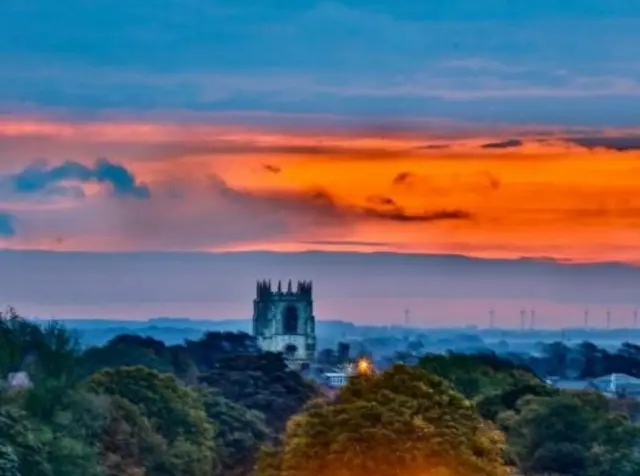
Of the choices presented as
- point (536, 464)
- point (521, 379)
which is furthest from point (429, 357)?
point (536, 464)

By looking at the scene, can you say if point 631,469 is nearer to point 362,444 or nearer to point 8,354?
point 362,444

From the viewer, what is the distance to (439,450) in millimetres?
82625

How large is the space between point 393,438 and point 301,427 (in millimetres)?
4395

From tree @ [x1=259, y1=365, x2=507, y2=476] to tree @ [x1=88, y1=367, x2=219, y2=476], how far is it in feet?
65.8

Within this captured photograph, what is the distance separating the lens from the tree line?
83.2 m

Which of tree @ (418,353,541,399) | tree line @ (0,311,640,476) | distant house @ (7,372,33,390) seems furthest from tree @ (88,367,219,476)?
tree @ (418,353,541,399)

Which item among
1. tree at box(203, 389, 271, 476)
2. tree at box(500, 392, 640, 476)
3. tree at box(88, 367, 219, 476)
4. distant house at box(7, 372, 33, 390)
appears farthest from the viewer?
tree at box(203, 389, 271, 476)

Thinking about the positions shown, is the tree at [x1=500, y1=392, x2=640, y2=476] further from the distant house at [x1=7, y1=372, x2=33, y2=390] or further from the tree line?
the distant house at [x1=7, y1=372, x2=33, y2=390]

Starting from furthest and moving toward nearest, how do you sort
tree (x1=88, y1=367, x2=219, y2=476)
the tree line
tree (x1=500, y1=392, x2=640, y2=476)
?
tree (x1=500, y1=392, x2=640, y2=476)
tree (x1=88, y1=367, x2=219, y2=476)
the tree line

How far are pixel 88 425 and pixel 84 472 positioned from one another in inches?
346

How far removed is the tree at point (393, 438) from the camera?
82.2 metres

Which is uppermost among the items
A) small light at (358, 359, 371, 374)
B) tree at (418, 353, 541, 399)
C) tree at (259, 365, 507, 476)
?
tree at (418, 353, 541, 399)

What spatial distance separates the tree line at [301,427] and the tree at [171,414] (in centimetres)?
9

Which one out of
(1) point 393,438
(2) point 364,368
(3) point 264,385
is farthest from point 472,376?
(1) point 393,438
